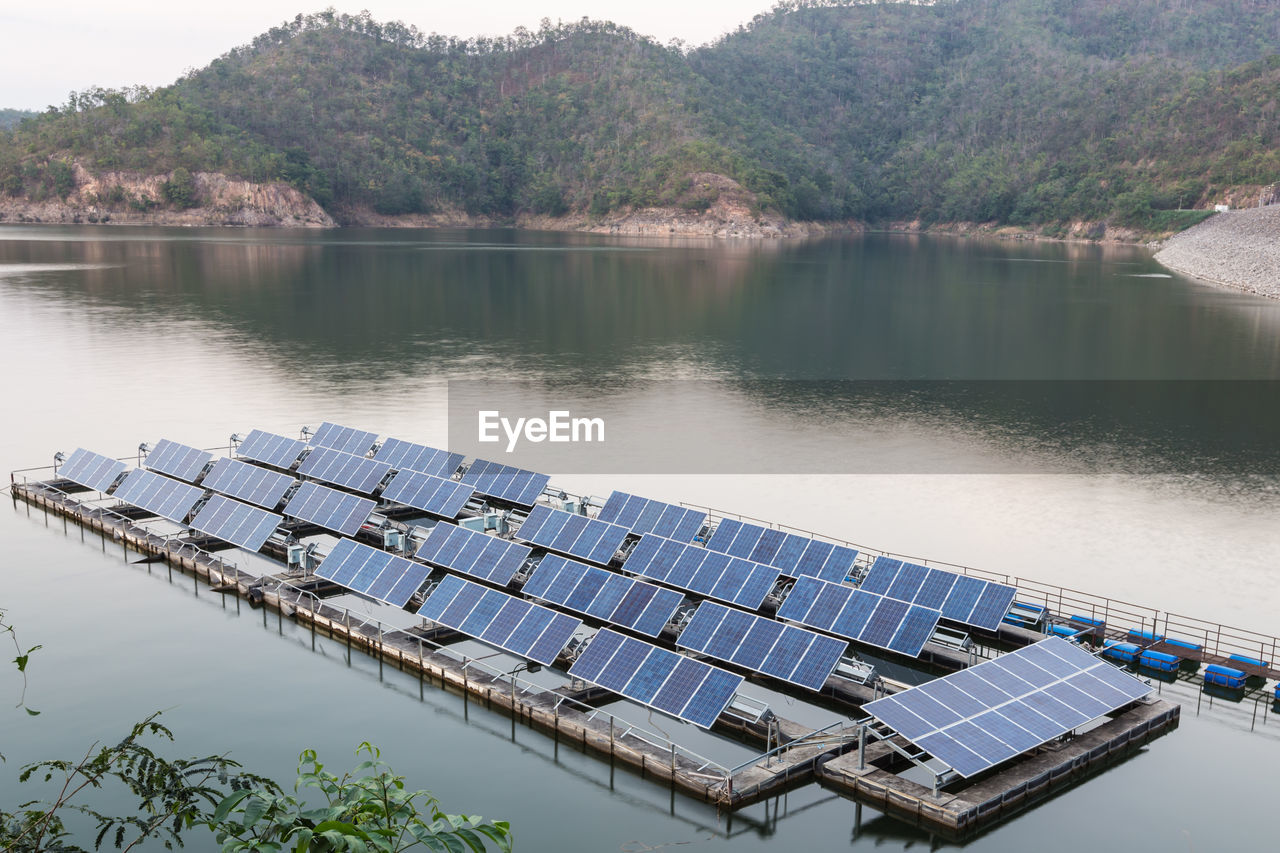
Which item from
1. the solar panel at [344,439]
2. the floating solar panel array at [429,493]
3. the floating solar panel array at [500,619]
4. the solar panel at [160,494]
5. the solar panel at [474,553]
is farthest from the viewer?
the solar panel at [344,439]

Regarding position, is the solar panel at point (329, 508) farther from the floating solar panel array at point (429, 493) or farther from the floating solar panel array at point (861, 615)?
the floating solar panel array at point (861, 615)

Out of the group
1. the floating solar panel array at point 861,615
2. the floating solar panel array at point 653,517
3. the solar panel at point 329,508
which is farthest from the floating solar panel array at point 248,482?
the floating solar panel array at point 861,615

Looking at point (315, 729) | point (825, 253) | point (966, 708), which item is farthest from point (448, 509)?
point (825, 253)

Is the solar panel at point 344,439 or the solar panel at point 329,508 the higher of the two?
the solar panel at point 344,439

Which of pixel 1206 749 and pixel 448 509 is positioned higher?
pixel 448 509

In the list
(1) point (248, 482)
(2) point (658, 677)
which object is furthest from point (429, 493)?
(2) point (658, 677)

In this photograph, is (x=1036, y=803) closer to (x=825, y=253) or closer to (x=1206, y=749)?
(x=1206, y=749)
